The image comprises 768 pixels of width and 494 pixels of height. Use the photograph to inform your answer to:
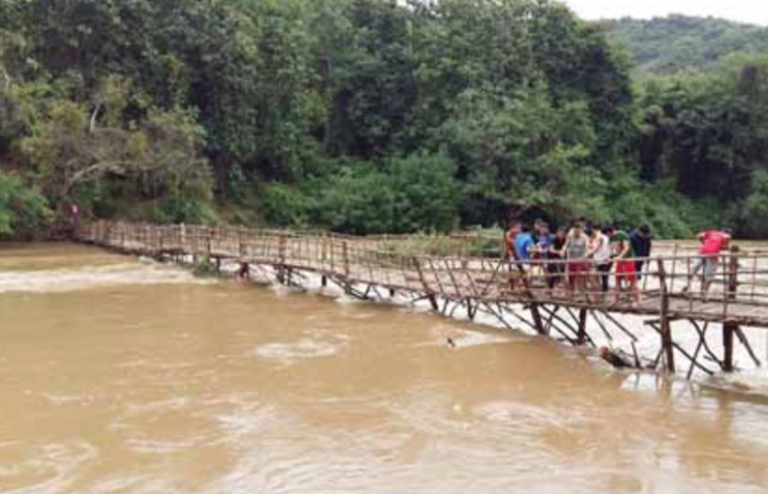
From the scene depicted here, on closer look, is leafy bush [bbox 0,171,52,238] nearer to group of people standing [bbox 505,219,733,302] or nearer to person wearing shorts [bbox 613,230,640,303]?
group of people standing [bbox 505,219,733,302]

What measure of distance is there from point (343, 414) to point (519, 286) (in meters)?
5.43

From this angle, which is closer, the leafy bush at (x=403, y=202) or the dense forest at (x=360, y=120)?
the dense forest at (x=360, y=120)

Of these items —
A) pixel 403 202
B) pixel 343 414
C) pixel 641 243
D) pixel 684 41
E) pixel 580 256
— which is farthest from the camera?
pixel 684 41

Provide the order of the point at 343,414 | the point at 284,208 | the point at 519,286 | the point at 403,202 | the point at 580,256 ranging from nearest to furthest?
the point at 343,414 → the point at 580,256 → the point at 519,286 → the point at 403,202 → the point at 284,208

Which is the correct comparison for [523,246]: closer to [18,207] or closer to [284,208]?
[18,207]

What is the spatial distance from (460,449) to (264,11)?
40.5 metres

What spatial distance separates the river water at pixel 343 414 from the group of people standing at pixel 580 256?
1.23 metres

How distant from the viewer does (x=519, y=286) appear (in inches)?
615

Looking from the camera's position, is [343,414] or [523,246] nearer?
[343,414]

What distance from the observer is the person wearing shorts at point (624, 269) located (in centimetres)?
1338

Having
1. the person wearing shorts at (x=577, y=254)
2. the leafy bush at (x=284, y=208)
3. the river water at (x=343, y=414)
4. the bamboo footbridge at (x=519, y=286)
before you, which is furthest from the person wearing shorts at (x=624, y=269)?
the leafy bush at (x=284, y=208)

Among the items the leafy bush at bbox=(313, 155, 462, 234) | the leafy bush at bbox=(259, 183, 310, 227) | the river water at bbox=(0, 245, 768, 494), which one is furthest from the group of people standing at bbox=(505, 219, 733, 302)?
the leafy bush at bbox=(259, 183, 310, 227)

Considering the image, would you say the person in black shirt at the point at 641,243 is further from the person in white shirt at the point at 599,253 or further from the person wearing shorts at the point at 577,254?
the person wearing shorts at the point at 577,254

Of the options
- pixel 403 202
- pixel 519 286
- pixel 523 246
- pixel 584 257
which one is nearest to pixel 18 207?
pixel 403 202
